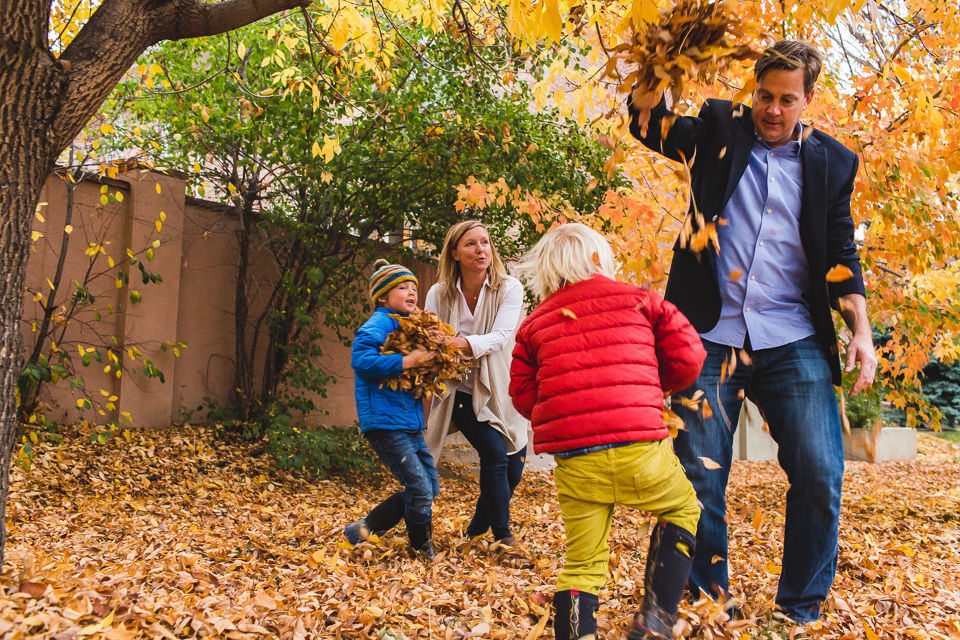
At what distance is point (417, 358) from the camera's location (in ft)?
11.9

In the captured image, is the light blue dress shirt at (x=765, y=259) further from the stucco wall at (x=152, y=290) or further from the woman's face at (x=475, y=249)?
the stucco wall at (x=152, y=290)

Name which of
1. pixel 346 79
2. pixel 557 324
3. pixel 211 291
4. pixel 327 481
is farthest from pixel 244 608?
pixel 211 291

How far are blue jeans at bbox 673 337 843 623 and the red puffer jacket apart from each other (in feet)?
0.70

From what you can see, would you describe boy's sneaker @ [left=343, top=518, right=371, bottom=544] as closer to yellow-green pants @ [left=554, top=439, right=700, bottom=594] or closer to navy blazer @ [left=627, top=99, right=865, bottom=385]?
yellow-green pants @ [left=554, top=439, right=700, bottom=594]

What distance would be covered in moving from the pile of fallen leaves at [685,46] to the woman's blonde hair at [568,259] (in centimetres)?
51

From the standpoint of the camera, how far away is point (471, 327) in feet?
13.5

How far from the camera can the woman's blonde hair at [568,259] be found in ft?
8.16

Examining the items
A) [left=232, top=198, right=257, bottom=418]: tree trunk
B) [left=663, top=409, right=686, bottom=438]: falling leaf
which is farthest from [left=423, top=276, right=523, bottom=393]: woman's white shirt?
[left=232, top=198, right=257, bottom=418]: tree trunk

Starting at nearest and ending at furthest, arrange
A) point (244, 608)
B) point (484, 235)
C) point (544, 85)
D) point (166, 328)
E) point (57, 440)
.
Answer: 1. point (244, 608)
2. point (484, 235)
3. point (57, 440)
4. point (544, 85)
5. point (166, 328)

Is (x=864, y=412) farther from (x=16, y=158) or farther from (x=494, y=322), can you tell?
(x=16, y=158)

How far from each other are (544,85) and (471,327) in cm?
268

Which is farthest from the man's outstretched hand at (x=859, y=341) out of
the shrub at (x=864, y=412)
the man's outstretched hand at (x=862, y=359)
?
the shrub at (x=864, y=412)

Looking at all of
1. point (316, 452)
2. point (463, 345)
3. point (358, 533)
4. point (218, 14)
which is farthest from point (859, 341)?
point (316, 452)

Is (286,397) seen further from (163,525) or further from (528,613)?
(528,613)
